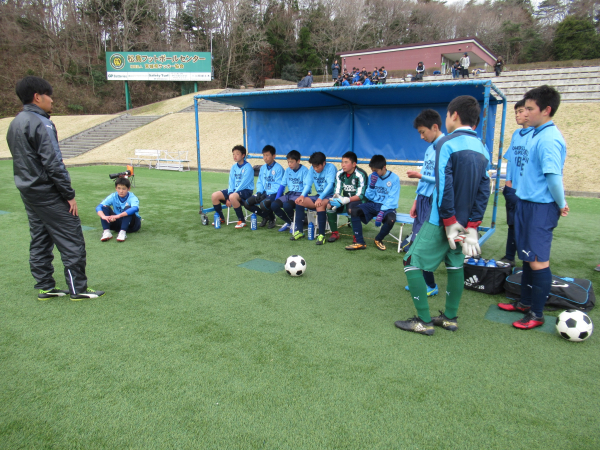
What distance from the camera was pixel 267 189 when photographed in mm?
7090

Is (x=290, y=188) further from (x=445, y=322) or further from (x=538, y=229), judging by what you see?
(x=538, y=229)

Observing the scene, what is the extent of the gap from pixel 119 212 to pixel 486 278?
5551 mm

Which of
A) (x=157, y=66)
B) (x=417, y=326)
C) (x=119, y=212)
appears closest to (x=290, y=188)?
(x=119, y=212)

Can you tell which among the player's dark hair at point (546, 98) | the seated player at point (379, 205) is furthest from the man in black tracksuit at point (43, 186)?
the player's dark hair at point (546, 98)

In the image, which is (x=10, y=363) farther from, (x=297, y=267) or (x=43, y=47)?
(x=43, y=47)

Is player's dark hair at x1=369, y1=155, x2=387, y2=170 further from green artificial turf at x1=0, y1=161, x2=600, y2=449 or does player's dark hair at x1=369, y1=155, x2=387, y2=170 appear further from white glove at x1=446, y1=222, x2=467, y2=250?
white glove at x1=446, y1=222, x2=467, y2=250

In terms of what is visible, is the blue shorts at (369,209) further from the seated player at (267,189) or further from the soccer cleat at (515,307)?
the soccer cleat at (515,307)

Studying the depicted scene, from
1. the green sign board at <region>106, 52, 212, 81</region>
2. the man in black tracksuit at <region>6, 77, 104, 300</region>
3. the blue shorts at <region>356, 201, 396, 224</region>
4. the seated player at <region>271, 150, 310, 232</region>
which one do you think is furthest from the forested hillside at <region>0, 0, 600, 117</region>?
the blue shorts at <region>356, 201, 396, 224</region>

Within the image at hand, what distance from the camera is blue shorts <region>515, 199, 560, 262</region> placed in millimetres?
3041

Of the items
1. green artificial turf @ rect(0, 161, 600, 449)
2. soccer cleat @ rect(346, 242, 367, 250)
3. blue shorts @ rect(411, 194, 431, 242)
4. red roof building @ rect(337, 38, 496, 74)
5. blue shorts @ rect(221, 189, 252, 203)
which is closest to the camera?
green artificial turf @ rect(0, 161, 600, 449)

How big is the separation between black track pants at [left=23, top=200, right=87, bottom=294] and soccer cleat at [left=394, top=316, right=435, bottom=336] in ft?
10.3

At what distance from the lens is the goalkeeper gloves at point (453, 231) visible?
2.74 m

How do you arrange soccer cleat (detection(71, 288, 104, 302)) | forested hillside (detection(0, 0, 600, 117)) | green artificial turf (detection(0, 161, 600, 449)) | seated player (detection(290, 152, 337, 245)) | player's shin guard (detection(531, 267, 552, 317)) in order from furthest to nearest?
1. forested hillside (detection(0, 0, 600, 117))
2. seated player (detection(290, 152, 337, 245))
3. soccer cleat (detection(71, 288, 104, 302))
4. player's shin guard (detection(531, 267, 552, 317))
5. green artificial turf (detection(0, 161, 600, 449))

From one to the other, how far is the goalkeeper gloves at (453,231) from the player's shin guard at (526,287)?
1.11 meters
